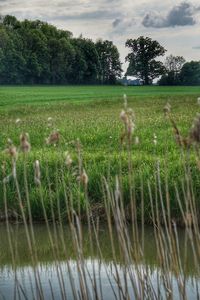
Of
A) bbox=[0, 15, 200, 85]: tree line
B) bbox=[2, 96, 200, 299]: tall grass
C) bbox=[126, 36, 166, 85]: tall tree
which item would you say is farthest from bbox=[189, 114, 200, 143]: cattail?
bbox=[126, 36, 166, 85]: tall tree

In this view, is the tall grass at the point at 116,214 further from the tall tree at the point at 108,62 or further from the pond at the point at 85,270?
the tall tree at the point at 108,62

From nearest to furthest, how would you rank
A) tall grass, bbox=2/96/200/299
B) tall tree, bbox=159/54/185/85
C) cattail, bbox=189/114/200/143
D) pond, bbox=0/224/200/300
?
cattail, bbox=189/114/200/143
tall grass, bbox=2/96/200/299
pond, bbox=0/224/200/300
tall tree, bbox=159/54/185/85

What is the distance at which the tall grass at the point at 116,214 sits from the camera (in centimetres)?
498

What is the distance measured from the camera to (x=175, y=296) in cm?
726

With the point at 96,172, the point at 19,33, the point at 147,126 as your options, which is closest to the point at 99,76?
the point at 19,33

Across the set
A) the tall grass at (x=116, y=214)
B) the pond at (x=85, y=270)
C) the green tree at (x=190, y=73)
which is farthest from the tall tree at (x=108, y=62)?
the pond at (x=85, y=270)

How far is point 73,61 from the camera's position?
94.5 m

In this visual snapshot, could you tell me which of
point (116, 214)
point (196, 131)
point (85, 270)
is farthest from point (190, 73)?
point (196, 131)

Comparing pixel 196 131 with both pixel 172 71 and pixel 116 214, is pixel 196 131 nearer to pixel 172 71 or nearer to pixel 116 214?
pixel 116 214

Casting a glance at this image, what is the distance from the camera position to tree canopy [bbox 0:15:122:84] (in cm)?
8694

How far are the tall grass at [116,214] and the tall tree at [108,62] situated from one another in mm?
82532

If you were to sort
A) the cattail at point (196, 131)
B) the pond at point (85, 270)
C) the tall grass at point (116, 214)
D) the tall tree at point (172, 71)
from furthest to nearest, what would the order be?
the tall tree at point (172, 71), the pond at point (85, 270), the tall grass at point (116, 214), the cattail at point (196, 131)

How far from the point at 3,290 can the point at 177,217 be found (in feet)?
11.5

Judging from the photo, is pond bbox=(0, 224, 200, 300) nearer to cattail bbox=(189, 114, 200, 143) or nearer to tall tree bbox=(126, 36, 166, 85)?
cattail bbox=(189, 114, 200, 143)
